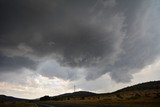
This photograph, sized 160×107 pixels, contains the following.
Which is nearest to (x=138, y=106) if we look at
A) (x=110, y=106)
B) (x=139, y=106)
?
(x=139, y=106)

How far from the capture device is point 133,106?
4594 centimetres

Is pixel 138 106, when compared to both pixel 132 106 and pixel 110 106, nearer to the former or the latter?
pixel 132 106

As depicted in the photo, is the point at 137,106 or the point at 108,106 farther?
the point at 108,106

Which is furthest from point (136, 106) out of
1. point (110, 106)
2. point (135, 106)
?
point (110, 106)

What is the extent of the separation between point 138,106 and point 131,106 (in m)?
1.29

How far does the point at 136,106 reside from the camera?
148 ft

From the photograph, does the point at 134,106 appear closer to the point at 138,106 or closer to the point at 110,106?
the point at 138,106

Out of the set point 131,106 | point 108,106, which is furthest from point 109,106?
point 131,106

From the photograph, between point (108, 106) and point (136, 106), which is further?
point (108, 106)

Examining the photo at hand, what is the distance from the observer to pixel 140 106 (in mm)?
45438

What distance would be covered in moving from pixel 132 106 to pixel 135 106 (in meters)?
0.81

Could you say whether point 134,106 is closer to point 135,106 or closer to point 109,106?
point 135,106

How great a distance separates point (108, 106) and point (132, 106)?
17.7ft

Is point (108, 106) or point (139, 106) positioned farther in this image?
point (108, 106)
